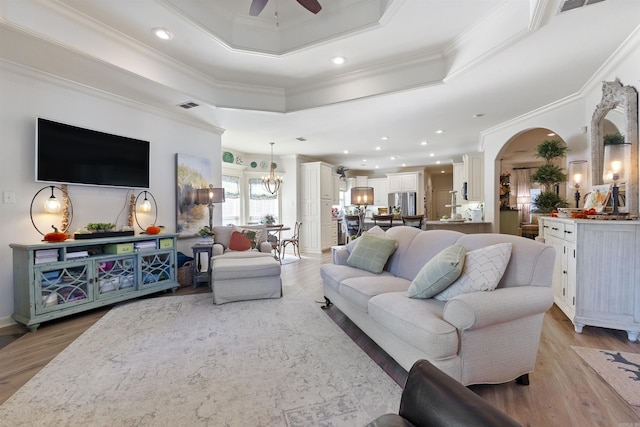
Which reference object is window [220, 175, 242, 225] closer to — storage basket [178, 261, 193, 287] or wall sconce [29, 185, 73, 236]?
storage basket [178, 261, 193, 287]

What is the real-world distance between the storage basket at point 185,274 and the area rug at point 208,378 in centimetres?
137

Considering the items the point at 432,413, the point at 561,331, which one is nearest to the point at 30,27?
the point at 432,413

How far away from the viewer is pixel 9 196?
2.96m

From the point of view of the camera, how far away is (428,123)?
512 cm

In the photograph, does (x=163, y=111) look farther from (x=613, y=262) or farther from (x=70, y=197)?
(x=613, y=262)

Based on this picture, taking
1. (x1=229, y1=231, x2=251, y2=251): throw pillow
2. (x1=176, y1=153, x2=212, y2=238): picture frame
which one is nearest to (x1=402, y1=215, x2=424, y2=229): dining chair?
(x1=229, y1=231, x2=251, y2=251): throw pillow

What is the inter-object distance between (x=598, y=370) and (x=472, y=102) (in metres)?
3.37

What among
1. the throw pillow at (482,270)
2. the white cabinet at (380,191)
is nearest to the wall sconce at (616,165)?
the throw pillow at (482,270)

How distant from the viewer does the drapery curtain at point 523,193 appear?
30.6ft

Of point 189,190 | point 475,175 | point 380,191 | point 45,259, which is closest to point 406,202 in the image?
point 380,191

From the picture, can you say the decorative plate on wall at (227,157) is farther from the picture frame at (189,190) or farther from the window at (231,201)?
the picture frame at (189,190)

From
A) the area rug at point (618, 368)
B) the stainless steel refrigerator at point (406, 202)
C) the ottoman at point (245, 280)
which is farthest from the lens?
the stainless steel refrigerator at point (406, 202)

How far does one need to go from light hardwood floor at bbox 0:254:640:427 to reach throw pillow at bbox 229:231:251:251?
5.98 feet

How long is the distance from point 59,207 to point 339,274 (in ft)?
10.6
